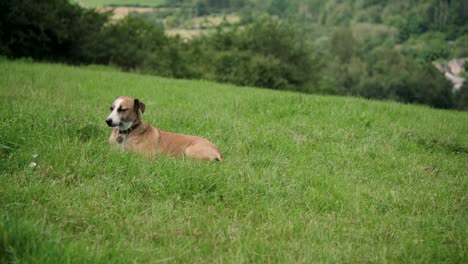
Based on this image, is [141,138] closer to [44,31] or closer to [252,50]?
[44,31]

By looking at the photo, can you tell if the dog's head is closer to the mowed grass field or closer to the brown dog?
the brown dog

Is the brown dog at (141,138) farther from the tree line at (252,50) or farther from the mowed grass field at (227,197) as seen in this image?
the tree line at (252,50)

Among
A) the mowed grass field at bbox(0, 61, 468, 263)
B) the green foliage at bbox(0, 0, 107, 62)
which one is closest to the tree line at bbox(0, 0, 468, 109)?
the green foliage at bbox(0, 0, 107, 62)

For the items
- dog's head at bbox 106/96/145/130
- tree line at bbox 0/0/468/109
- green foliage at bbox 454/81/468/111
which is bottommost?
green foliage at bbox 454/81/468/111

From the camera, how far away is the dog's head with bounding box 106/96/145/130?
21.1ft

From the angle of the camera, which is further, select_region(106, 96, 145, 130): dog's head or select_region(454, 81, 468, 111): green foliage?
select_region(454, 81, 468, 111): green foliage

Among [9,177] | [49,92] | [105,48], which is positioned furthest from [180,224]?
[105,48]

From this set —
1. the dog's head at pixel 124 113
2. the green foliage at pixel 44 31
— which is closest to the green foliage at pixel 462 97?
the green foliage at pixel 44 31

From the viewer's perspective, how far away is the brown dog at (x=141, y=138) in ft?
20.8

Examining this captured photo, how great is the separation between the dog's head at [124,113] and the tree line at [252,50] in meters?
18.8

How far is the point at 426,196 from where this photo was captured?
17.9ft

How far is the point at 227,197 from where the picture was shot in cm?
474

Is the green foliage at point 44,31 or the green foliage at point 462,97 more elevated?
the green foliage at point 44,31

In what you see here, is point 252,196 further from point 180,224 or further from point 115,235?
point 115,235
